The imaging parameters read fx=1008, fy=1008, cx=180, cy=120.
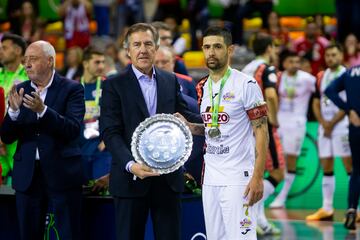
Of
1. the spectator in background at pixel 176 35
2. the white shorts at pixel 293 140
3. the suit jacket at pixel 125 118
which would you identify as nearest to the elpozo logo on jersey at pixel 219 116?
the suit jacket at pixel 125 118

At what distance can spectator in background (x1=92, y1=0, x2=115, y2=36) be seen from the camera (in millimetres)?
20828

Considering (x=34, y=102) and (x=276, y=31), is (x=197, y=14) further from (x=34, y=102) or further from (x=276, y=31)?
(x=34, y=102)

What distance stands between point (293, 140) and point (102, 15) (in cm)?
755

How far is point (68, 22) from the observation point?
1972cm

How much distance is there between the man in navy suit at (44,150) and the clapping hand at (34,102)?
323 millimetres

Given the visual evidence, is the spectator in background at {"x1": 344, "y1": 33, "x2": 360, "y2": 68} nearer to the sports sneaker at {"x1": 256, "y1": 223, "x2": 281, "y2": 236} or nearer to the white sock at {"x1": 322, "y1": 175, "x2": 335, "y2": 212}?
the white sock at {"x1": 322, "y1": 175, "x2": 335, "y2": 212}

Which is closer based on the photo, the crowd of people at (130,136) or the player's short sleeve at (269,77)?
the crowd of people at (130,136)

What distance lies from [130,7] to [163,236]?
13.5 metres

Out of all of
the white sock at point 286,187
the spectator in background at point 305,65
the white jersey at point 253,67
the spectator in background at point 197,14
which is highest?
the spectator in background at point 197,14

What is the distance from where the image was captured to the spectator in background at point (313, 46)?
1841 cm

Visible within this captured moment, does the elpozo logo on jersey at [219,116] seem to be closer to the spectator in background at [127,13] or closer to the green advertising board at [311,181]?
the green advertising board at [311,181]

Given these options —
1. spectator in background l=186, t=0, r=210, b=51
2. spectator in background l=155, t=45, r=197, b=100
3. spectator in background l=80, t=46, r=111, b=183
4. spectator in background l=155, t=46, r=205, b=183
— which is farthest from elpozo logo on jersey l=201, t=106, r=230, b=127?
spectator in background l=186, t=0, r=210, b=51

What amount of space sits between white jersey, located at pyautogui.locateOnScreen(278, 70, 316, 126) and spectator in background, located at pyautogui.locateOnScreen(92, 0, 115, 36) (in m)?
6.78

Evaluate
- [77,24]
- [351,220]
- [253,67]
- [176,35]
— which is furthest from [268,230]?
[77,24]
